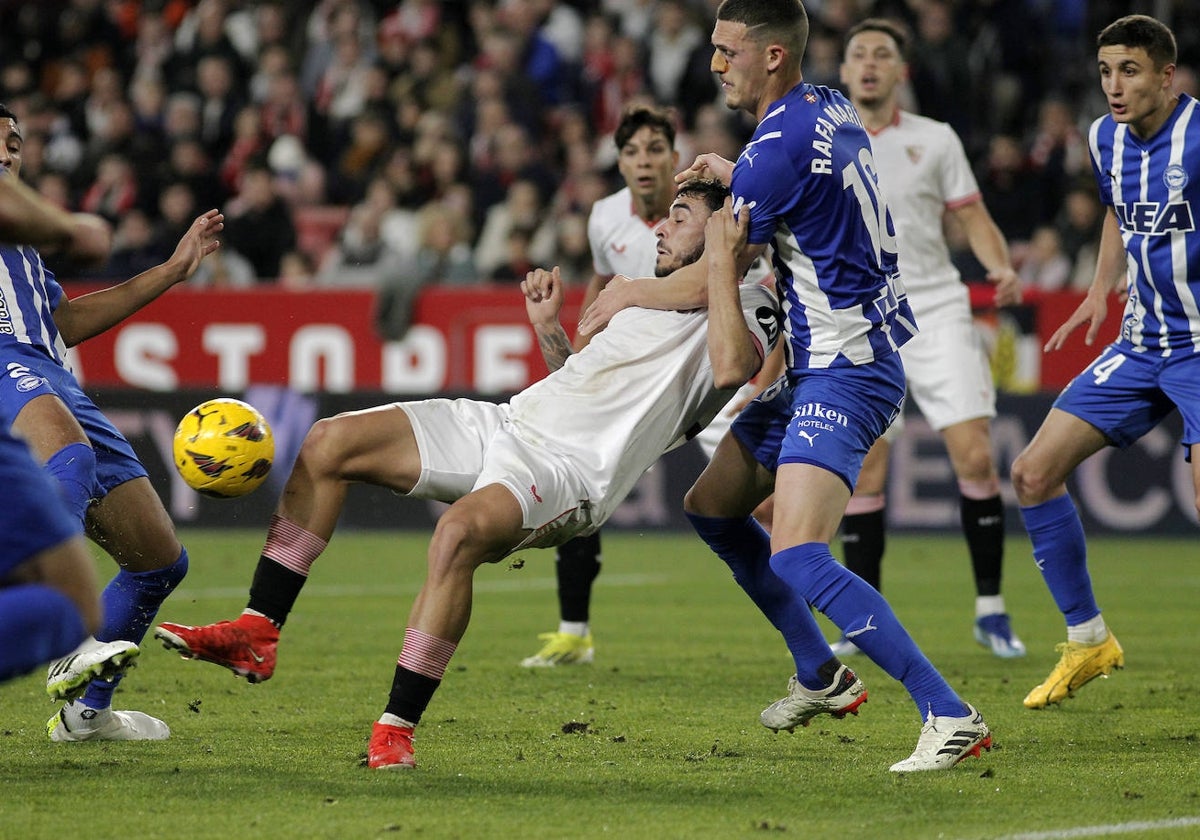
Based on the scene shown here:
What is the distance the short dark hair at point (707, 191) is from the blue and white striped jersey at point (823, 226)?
1.04 feet

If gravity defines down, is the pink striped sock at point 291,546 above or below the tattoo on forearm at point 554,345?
below

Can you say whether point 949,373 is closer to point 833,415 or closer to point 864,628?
point 833,415

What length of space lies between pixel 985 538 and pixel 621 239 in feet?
7.54

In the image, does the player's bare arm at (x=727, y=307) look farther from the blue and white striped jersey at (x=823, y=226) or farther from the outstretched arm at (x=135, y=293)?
the outstretched arm at (x=135, y=293)

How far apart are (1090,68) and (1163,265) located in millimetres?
10624

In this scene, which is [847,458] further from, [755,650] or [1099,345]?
[1099,345]

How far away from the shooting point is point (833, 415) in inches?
215

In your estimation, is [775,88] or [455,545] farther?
[775,88]

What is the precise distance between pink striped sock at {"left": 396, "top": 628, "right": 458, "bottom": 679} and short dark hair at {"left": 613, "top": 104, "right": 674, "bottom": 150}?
11.7ft

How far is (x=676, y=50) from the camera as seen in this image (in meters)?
17.0

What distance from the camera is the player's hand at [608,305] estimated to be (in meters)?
5.88

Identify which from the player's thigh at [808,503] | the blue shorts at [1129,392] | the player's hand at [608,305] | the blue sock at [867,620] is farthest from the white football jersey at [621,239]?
the blue sock at [867,620]

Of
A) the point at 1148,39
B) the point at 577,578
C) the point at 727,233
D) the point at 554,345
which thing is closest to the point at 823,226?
the point at 727,233

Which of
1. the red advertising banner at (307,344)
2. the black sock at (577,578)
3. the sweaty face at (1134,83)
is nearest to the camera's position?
the sweaty face at (1134,83)
